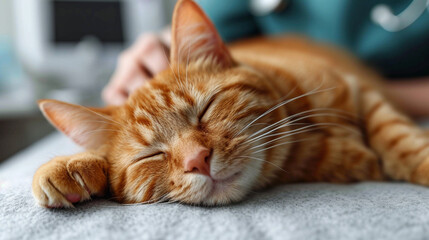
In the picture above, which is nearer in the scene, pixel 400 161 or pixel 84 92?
pixel 400 161

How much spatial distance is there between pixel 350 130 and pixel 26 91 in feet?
8.11

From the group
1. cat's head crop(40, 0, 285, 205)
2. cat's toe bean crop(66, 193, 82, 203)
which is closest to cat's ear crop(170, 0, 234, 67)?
cat's head crop(40, 0, 285, 205)

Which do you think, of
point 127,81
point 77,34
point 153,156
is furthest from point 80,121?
point 77,34

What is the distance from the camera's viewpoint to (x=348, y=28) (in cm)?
165

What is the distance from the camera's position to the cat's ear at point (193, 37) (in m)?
0.97

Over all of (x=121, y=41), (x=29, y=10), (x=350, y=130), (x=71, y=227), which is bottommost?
(x=71, y=227)

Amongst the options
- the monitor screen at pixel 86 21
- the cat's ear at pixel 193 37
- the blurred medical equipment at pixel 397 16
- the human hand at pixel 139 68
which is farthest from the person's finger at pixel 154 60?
the monitor screen at pixel 86 21

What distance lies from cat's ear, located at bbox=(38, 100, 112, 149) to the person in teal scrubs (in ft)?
1.11

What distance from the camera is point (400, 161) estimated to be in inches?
40.5

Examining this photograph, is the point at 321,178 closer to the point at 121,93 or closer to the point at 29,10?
the point at 121,93

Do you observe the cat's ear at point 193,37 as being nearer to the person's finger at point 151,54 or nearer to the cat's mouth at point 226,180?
the person's finger at point 151,54

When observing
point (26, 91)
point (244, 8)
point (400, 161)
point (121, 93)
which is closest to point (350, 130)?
point (400, 161)

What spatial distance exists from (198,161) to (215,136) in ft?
0.28

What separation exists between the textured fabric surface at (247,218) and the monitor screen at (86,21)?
257 centimetres
